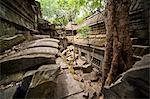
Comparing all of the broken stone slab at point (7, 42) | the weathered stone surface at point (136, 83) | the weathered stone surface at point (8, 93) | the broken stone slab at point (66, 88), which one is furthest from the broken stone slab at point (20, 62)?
the weathered stone surface at point (136, 83)

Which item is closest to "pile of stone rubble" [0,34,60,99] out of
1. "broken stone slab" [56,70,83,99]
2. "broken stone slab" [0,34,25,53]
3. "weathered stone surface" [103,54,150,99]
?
"broken stone slab" [0,34,25,53]

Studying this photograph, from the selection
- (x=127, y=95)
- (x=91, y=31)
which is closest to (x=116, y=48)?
(x=127, y=95)

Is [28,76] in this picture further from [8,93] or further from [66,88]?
[66,88]

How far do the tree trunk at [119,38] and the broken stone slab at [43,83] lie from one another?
1.54 meters

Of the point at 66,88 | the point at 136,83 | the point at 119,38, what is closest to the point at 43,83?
the point at 66,88

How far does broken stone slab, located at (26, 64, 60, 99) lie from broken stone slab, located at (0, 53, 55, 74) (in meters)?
0.43

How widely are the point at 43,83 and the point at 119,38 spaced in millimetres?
2148

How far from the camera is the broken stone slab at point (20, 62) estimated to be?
3.59 metres

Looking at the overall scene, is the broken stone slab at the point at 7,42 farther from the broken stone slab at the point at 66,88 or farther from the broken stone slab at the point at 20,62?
the broken stone slab at the point at 66,88

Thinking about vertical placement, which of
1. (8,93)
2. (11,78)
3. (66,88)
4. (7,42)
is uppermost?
(7,42)

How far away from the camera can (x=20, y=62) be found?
3.68 meters

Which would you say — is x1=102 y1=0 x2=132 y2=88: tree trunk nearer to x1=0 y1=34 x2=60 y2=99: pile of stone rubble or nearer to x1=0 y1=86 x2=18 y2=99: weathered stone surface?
x1=0 y1=34 x2=60 y2=99: pile of stone rubble

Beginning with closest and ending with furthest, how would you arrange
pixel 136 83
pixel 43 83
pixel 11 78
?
pixel 136 83 < pixel 43 83 < pixel 11 78

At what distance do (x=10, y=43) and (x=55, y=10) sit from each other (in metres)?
22.6
